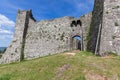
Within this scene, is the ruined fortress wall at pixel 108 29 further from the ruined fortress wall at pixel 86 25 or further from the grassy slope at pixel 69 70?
the ruined fortress wall at pixel 86 25

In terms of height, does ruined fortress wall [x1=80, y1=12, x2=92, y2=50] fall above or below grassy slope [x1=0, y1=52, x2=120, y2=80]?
above

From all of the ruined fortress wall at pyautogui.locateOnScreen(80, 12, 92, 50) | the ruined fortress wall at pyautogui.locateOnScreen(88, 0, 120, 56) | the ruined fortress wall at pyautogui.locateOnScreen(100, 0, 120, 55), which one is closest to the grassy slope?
the ruined fortress wall at pyautogui.locateOnScreen(100, 0, 120, 55)

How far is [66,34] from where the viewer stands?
119 feet

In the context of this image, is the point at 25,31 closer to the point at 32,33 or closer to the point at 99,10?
the point at 32,33

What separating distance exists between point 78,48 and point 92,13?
6563 mm

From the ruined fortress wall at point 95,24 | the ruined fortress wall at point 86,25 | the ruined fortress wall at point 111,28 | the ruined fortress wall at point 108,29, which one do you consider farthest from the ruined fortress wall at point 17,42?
the ruined fortress wall at point 111,28

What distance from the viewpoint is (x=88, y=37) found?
109 feet

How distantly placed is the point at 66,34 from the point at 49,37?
11.2 ft

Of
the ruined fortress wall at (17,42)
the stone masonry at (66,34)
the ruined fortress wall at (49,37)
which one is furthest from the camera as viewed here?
the ruined fortress wall at (17,42)

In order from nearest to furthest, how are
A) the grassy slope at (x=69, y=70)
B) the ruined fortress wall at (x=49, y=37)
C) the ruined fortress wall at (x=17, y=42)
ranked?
the grassy slope at (x=69, y=70) → the ruined fortress wall at (x=49, y=37) → the ruined fortress wall at (x=17, y=42)

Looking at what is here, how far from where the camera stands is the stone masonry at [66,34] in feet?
89.6

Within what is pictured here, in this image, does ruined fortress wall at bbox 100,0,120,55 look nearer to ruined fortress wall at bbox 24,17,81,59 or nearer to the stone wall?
the stone wall

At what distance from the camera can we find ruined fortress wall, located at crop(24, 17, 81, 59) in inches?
1420

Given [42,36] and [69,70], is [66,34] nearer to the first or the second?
[42,36]
